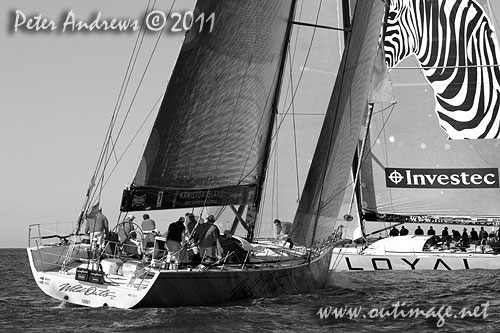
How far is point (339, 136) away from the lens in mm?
19500

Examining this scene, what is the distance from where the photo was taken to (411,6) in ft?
108

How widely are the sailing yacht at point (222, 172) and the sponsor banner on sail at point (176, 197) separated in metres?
0.02

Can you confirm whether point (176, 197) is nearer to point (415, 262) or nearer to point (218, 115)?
point (218, 115)

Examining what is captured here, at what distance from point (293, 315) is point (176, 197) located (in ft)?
11.1

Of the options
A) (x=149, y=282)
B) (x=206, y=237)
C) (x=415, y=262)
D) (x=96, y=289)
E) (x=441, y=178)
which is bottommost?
(x=96, y=289)

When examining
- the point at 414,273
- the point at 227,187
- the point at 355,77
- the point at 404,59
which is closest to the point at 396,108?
the point at 404,59

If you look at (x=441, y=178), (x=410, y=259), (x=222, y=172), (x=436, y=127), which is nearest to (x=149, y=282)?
(x=222, y=172)

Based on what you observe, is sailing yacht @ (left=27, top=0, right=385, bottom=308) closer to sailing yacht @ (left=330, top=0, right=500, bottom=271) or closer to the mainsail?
the mainsail

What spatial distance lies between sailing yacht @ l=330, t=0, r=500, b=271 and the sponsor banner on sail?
45.1 feet

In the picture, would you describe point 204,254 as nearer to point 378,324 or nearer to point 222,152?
point 222,152

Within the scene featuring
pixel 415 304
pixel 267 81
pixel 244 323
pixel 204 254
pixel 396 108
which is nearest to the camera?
pixel 244 323

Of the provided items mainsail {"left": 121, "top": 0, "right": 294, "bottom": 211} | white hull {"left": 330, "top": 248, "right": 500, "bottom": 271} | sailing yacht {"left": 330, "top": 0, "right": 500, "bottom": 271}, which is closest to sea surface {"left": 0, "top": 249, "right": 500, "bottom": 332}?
mainsail {"left": 121, "top": 0, "right": 294, "bottom": 211}

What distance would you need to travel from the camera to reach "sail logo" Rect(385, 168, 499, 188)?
104 ft

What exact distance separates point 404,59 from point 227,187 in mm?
17083
